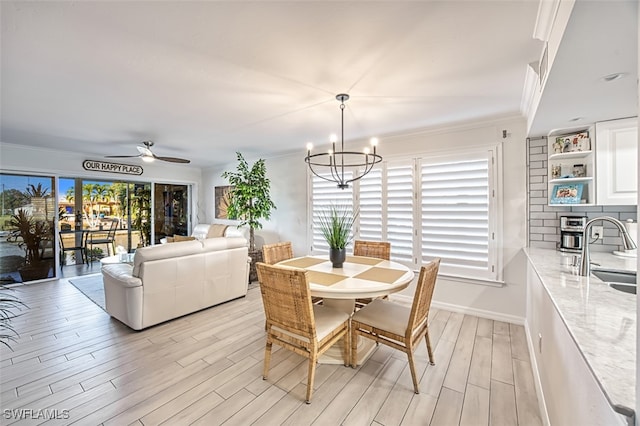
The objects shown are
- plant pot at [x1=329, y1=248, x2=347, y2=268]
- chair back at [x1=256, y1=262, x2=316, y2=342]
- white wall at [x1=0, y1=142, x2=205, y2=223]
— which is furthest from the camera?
white wall at [x1=0, y1=142, x2=205, y2=223]

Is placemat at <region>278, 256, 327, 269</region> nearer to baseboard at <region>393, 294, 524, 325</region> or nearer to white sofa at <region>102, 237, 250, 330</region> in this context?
white sofa at <region>102, 237, 250, 330</region>

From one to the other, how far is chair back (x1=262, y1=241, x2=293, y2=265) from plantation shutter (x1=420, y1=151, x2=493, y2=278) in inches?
75.5

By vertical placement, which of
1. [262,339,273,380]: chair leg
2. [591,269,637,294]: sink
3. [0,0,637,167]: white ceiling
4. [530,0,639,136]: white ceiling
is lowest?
[262,339,273,380]: chair leg

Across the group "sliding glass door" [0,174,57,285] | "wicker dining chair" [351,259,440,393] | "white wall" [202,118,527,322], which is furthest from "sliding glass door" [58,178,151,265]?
"wicker dining chair" [351,259,440,393]

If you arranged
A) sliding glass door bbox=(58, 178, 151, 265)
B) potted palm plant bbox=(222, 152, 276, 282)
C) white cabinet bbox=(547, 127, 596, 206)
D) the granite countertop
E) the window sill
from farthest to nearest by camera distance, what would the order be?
1. sliding glass door bbox=(58, 178, 151, 265)
2. potted palm plant bbox=(222, 152, 276, 282)
3. the window sill
4. white cabinet bbox=(547, 127, 596, 206)
5. the granite countertop

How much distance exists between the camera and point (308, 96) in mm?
2607

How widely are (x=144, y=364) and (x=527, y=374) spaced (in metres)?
3.26

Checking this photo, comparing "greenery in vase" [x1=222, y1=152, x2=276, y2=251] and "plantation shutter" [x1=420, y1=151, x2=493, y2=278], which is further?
"greenery in vase" [x1=222, y1=152, x2=276, y2=251]

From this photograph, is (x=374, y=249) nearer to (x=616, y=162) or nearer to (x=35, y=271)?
(x=616, y=162)

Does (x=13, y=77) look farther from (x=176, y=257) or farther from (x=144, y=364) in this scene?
(x=144, y=364)

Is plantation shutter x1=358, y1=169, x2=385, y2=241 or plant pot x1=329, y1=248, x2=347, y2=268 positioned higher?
plantation shutter x1=358, y1=169, x2=385, y2=241

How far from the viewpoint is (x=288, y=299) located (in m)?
1.94

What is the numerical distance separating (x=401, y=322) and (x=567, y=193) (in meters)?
2.19

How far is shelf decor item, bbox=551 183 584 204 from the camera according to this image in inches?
102
